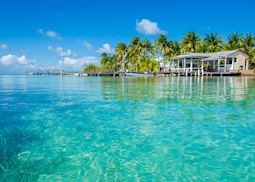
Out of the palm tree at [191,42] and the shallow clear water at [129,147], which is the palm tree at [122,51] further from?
the shallow clear water at [129,147]

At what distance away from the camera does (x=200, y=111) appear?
325 inches

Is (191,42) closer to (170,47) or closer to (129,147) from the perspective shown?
(170,47)

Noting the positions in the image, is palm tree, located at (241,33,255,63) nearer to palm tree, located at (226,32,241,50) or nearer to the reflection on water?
palm tree, located at (226,32,241,50)

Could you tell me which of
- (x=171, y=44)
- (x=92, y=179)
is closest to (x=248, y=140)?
(x=92, y=179)

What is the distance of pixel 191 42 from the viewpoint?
53938 millimetres

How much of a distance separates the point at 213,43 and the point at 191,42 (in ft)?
17.6

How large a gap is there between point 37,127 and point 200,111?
550cm

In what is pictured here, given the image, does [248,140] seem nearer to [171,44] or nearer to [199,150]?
[199,150]

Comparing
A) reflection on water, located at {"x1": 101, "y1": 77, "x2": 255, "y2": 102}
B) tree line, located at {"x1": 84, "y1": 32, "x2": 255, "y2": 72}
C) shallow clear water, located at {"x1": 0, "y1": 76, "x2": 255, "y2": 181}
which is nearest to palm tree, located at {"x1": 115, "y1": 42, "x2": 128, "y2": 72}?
tree line, located at {"x1": 84, "y1": 32, "x2": 255, "y2": 72}

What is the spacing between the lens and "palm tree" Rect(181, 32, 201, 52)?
177 feet

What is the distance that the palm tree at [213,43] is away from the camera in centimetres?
5359

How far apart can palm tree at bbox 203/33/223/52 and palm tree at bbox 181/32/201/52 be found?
2.03 metres

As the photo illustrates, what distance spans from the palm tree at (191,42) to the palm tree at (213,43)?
2.03m

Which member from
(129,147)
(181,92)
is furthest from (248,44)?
(129,147)
